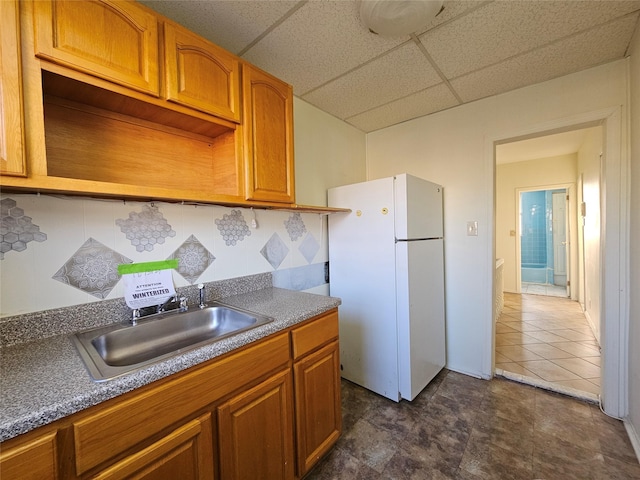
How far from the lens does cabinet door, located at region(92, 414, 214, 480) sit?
0.72 metres

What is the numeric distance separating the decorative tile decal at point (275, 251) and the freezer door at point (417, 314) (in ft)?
2.64

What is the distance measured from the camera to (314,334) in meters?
1.29

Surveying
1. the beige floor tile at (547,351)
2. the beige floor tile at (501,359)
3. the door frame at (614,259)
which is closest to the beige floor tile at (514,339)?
the beige floor tile at (547,351)

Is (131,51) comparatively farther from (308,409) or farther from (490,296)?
(490,296)

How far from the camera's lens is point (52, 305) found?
103 cm

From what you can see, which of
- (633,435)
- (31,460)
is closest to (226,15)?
(31,460)

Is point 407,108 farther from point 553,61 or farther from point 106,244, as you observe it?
point 106,244

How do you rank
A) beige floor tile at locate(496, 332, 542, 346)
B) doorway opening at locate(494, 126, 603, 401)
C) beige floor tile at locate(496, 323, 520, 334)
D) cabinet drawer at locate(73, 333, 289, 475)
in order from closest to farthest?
cabinet drawer at locate(73, 333, 289, 475), doorway opening at locate(494, 126, 603, 401), beige floor tile at locate(496, 332, 542, 346), beige floor tile at locate(496, 323, 520, 334)

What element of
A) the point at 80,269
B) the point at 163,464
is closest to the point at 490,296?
the point at 163,464

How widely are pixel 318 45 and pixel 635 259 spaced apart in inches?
82.8

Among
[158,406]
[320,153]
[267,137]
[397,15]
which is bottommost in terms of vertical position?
[158,406]

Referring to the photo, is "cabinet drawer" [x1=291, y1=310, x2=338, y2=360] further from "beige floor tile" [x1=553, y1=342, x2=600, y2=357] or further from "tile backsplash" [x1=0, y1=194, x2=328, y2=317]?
"beige floor tile" [x1=553, y1=342, x2=600, y2=357]

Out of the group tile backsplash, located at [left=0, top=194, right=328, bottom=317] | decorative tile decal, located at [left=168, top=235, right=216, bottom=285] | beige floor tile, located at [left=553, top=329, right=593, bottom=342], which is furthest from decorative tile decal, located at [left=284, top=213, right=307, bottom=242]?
beige floor tile, located at [left=553, top=329, right=593, bottom=342]

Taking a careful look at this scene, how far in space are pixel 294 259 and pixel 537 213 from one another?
6.45 metres
